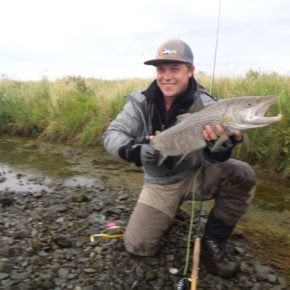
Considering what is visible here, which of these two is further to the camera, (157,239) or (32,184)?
(32,184)

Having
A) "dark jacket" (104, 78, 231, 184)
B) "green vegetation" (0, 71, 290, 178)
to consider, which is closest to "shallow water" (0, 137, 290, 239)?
"green vegetation" (0, 71, 290, 178)

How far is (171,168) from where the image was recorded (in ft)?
13.6

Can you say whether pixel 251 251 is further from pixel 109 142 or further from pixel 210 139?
pixel 109 142

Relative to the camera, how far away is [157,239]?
401 centimetres

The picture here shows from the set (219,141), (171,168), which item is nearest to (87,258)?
(171,168)

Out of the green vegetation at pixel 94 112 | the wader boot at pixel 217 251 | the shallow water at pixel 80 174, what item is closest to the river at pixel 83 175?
the shallow water at pixel 80 174

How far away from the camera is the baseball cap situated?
3.88m

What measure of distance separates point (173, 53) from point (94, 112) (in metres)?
6.61

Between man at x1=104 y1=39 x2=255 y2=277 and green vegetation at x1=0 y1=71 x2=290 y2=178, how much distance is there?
139 centimetres

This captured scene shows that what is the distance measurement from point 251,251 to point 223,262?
1.72ft

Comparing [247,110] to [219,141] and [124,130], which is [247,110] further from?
[124,130]

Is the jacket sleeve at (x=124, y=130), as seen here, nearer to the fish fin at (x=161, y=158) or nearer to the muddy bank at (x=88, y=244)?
the fish fin at (x=161, y=158)

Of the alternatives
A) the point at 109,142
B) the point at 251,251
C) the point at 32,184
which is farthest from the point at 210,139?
the point at 32,184

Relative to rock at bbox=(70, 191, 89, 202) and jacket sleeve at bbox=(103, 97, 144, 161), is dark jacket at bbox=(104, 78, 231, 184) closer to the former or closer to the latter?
jacket sleeve at bbox=(103, 97, 144, 161)
